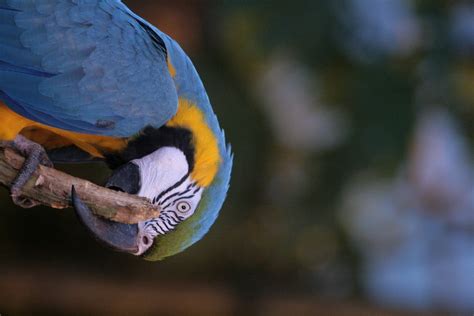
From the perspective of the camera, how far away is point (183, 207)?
5.37 feet

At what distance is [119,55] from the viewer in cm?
169

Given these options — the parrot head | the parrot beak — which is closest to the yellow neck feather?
the parrot head

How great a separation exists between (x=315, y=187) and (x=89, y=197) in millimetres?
1741

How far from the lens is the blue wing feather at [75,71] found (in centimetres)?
167

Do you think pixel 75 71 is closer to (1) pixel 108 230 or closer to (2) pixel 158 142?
(2) pixel 158 142

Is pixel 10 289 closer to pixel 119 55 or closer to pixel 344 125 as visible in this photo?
pixel 344 125

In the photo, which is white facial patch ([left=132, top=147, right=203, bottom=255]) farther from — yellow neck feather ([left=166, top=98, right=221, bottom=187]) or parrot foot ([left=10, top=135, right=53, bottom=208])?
parrot foot ([left=10, top=135, right=53, bottom=208])

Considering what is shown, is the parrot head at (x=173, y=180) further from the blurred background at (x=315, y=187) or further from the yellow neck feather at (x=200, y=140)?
the blurred background at (x=315, y=187)

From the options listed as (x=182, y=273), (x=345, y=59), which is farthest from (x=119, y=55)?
(x=182, y=273)

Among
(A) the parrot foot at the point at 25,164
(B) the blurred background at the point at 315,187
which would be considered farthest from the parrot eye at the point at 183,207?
(B) the blurred background at the point at 315,187

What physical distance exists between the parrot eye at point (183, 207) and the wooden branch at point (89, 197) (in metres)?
0.16

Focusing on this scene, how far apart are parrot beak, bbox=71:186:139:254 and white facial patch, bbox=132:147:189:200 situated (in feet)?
0.33

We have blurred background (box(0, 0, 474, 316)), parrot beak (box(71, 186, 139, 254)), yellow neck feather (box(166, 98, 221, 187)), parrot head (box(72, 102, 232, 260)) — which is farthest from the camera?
blurred background (box(0, 0, 474, 316))

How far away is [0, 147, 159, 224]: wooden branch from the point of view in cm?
143
